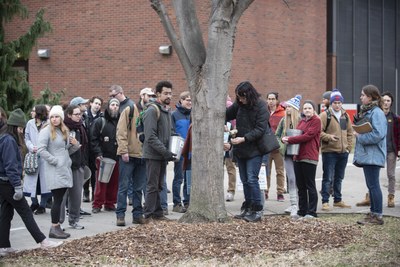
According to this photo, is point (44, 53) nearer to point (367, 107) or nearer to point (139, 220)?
point (139, 220)

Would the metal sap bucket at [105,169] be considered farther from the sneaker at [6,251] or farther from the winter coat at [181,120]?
the sneaker at [6,251]

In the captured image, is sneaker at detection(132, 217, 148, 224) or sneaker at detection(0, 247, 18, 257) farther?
sneaker at detection(132, 217, 148, 224)

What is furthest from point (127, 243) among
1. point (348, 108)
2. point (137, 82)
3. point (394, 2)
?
point (394, 2)

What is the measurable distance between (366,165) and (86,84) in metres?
15.8

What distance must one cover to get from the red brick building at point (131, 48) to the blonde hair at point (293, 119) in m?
10.6

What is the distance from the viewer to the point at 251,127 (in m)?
10.1

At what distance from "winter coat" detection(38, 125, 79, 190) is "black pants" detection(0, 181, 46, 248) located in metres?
0.77

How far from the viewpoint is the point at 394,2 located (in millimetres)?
36375

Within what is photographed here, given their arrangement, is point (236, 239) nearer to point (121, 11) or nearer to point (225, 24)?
point (225, 24)

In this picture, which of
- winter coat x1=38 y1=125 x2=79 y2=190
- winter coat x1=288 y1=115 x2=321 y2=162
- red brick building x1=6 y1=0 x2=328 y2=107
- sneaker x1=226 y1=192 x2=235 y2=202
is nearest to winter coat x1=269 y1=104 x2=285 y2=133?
sneaker x1=226 y1=192 x2=235 y2=202

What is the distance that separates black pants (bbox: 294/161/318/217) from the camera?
10.6 m

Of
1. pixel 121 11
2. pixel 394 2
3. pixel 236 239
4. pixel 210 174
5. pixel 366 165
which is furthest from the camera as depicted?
pixel 394 2

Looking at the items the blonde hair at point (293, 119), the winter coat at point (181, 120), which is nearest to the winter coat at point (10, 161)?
the winter coat at point (181, 120)

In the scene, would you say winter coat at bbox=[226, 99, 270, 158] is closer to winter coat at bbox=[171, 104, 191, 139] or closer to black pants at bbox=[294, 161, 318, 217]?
black pants at bbox=[294, 161, 318, 217]
